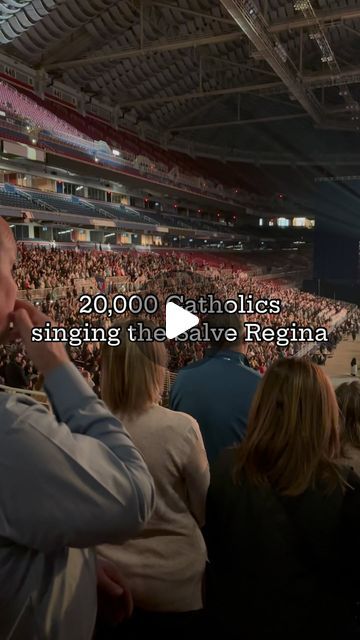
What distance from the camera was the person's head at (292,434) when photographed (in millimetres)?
1151

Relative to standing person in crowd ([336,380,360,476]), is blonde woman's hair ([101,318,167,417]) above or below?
above

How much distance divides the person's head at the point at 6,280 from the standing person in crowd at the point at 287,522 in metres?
0.69

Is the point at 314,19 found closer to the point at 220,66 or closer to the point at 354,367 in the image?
the point at 220,66

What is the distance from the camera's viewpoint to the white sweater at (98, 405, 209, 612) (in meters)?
1.31

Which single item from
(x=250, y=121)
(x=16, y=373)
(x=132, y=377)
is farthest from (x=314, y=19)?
(x=132, y=377)

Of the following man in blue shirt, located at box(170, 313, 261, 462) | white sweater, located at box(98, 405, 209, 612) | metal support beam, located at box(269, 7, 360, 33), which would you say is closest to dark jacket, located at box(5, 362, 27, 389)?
man in blue shirt, located at box(170, 313, 261, 462)

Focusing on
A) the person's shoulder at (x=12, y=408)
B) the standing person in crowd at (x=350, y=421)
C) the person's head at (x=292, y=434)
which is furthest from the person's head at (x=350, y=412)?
the person's shoulder at (x=12, y=408)

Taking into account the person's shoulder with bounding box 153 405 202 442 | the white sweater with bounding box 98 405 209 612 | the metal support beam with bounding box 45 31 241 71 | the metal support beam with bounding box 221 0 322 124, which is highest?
the metal support beam with bounding box 45 31 241 71

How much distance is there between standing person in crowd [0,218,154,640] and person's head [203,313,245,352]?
1.19m

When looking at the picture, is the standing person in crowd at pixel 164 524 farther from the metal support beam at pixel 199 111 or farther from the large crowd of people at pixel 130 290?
the metal support beam at pixel 199 111

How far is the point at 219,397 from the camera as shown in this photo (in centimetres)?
178

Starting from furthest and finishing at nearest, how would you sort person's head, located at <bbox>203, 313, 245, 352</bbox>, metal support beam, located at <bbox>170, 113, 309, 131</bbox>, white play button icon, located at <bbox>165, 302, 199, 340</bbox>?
1. metal support beam, located at <bbox>170, 113, 309, 131</bbox>
2. white play button icon, located at <bbox>165, 302, 199, 340</bbox>
3. person's head, located at <bbox>203, 313, 245, 352</bbox>

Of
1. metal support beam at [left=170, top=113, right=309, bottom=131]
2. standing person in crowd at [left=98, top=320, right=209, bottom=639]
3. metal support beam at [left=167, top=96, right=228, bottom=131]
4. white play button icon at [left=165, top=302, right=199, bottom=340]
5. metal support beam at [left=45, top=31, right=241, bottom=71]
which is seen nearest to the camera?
standing person in crowd at [left=98, top=320, right=209, bottom=639]

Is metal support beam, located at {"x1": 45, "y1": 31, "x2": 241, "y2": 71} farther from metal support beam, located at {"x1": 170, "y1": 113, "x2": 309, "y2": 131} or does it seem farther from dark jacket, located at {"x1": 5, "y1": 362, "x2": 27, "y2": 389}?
dark jacket, located at {"x1": 5, "y1": 362, "x2": 27, "y2": 389}
